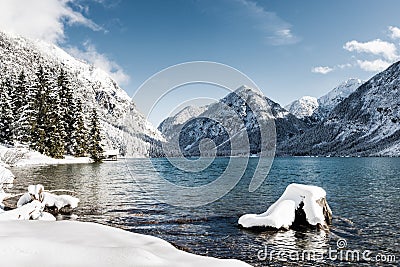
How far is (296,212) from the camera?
21.3 meters

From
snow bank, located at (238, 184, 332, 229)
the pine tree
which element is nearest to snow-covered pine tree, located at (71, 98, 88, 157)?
the pine tree

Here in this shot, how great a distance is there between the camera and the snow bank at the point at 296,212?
2012 cm

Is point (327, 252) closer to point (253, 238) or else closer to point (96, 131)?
point (253, 238)

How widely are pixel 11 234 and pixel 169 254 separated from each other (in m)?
4.57

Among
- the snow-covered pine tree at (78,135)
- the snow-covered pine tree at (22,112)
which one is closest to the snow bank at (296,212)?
A: the snow-covered pine tree at (22,112)

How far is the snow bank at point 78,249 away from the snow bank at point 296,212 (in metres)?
10.6

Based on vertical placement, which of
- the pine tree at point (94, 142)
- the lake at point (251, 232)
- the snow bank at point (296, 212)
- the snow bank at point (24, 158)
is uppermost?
the pine tree at point (94, 142)

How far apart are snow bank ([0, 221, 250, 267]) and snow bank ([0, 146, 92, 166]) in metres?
63.2

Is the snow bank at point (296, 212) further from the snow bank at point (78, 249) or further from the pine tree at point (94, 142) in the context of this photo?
the pine tree at point (94, 142)

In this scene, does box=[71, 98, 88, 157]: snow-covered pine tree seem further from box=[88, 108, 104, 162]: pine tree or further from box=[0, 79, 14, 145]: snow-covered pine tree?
box=[0, 79, 14, 145]: snow-covered pine tree

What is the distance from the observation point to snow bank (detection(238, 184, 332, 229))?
20.1 meters

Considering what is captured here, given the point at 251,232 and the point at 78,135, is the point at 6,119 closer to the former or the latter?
the point at 78,135

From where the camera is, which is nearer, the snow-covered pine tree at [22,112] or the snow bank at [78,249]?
the snow bank at [78,249]

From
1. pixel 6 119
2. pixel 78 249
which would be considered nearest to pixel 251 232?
pixel 78 249
